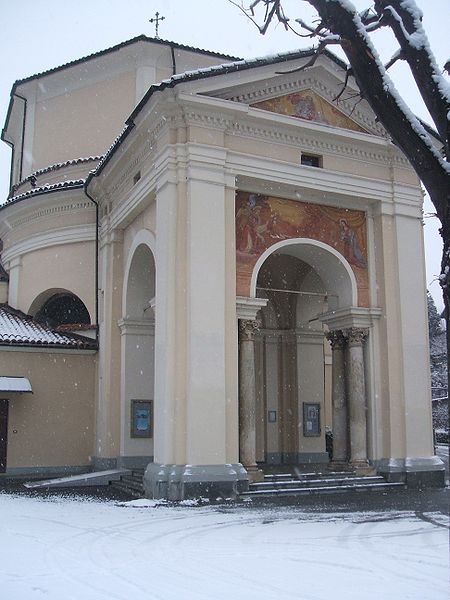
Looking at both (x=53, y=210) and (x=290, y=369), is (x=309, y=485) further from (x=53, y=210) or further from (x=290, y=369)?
(x=53, y=210)

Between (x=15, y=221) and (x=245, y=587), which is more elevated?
(x=15, y=221)

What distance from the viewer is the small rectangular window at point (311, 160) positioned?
14906mm

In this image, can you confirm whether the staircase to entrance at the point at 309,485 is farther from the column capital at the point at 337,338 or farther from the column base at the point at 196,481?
the column capital at the point at 337,338

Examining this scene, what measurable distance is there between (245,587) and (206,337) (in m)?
7.12

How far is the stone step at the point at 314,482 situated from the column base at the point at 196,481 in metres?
0.52

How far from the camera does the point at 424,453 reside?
1466 cm

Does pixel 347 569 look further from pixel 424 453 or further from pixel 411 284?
pixel 411 284

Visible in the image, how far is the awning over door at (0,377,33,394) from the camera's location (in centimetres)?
1672

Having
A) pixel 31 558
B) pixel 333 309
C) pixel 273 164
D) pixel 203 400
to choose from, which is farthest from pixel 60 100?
pixel 31 558

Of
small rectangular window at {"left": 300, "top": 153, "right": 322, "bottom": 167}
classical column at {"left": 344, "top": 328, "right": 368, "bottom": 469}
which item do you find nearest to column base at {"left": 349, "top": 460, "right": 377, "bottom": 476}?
classical column at {"left": 344, "top": 328, "right": 368, "bottom": 469}

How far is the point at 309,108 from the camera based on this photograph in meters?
14.9

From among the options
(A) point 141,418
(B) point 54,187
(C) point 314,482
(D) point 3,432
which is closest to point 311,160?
(C) point 314,482

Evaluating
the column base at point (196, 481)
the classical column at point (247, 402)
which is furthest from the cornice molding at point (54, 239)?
the column base at point (196, 481)

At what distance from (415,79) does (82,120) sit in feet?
56.7
